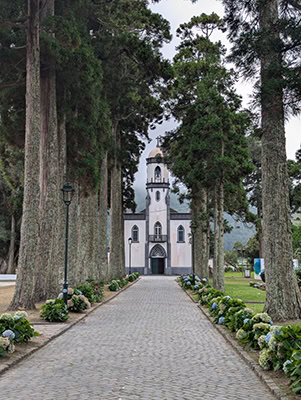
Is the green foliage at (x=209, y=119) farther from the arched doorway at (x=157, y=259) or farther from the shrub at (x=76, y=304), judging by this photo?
the arched doorway at (x=157, y=259)

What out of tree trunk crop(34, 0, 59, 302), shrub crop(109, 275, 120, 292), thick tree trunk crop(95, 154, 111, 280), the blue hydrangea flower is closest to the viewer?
the blue hydrangea flower

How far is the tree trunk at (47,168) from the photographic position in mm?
15805

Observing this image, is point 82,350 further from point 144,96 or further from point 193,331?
point 144,96

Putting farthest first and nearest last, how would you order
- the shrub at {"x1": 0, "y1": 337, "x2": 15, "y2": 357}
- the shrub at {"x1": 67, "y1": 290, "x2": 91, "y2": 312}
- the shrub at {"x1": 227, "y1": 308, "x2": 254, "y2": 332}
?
1. the shrub at {"x1": 67, "y1": 290, "x2": 91, "y2": 312}
2. the shrub at {"x1": 227, "y1": 308, "x2": 254, "y2": 332}
3. the shrub at {"x1": 0, "y1": 337, "x2": 15, "y2": 357}

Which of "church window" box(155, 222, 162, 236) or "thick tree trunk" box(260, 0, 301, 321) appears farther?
"church window" box(155, 222, 162, 236)

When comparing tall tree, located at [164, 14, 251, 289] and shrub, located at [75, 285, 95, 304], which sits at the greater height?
tall tree, located at [164, 14, 251, 289]

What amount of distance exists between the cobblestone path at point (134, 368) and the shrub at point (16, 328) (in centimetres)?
46

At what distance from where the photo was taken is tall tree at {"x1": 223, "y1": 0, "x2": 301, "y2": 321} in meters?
10.9

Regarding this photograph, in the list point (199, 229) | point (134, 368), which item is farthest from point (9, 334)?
point (199, 229)

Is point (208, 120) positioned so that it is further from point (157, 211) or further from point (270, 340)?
point (157, 211)

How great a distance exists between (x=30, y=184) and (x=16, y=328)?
6057 millimetres

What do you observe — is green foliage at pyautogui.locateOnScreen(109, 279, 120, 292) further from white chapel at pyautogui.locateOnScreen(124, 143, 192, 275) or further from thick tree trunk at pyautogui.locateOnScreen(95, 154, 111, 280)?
white chapel at pyautogui.locateOnScreen(124, 143, 192, 275)

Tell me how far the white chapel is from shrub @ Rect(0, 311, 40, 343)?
54852 mm

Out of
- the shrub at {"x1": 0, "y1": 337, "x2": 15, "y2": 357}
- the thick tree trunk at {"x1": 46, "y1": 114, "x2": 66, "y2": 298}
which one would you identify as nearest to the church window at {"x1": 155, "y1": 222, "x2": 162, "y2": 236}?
the thick tree trunk at {"x1": 46, "y1": 114, "x2": 66, "y2": 298}
